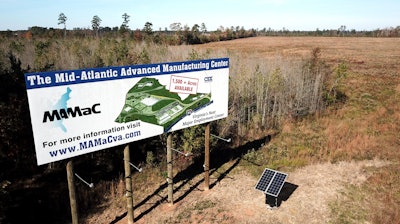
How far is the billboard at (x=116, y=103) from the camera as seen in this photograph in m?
5.77

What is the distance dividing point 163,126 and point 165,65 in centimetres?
155

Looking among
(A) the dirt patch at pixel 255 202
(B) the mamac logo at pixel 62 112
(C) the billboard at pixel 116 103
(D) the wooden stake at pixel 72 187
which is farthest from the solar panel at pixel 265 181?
(B) the mamac logo at pixel 62 112

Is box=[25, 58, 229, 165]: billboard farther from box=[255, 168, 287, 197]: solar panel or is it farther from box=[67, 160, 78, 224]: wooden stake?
box=[255, 168, 287, 197]: solar panel

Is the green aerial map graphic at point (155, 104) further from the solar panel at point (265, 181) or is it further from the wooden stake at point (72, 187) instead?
the solar panel at point (265, 181)

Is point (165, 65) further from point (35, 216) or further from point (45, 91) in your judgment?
point (35, 216)

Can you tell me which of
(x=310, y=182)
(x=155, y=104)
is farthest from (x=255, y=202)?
(x=155, y=104)

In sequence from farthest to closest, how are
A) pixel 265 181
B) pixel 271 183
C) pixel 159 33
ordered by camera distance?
pixel 159 33 < pixel 265 181 < pixel 271 183

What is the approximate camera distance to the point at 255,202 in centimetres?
916

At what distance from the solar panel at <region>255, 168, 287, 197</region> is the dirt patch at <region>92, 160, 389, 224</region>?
57 cm

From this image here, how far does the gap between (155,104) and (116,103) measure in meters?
1.06

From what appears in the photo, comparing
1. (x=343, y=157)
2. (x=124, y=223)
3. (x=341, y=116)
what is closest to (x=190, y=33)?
(x=341, y=116)

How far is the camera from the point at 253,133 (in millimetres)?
15812

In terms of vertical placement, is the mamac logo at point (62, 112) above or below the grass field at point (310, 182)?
above

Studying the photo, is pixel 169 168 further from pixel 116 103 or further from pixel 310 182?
pixel 310 182
